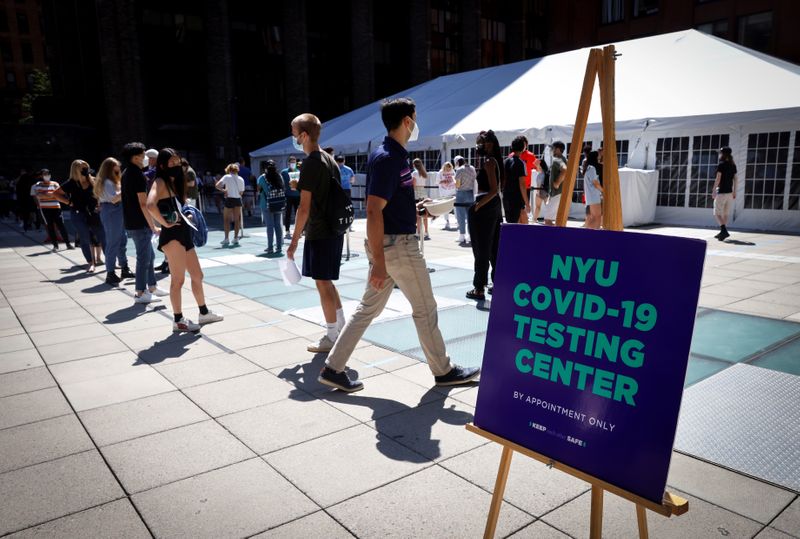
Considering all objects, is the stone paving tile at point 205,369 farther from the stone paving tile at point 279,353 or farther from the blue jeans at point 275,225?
the blue jeans at point 275,225

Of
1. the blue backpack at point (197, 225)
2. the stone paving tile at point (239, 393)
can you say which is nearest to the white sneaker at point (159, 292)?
the blue backpack at point (197, 225)

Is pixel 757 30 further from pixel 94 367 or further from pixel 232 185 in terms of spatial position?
pixel 94 367

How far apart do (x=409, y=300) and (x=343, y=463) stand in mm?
1273

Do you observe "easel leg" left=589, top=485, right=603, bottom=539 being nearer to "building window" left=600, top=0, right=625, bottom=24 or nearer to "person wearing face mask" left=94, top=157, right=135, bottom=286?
"person wearing face mask" left=94, top=157, right=135, bottom=286

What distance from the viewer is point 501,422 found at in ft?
7.35

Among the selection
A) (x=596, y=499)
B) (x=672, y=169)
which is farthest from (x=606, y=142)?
(x=672, y=169)

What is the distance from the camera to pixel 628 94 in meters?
15.6

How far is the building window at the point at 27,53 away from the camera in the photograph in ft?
216

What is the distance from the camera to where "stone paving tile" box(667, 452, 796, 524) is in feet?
8.56

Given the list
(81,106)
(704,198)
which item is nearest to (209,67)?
(81,106)

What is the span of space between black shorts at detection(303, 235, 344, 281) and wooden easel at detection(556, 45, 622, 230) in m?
2.82

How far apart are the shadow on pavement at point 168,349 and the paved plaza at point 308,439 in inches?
0.9

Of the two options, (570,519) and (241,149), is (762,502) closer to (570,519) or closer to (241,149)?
(570,519)

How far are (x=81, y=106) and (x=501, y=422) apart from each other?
3646cm
